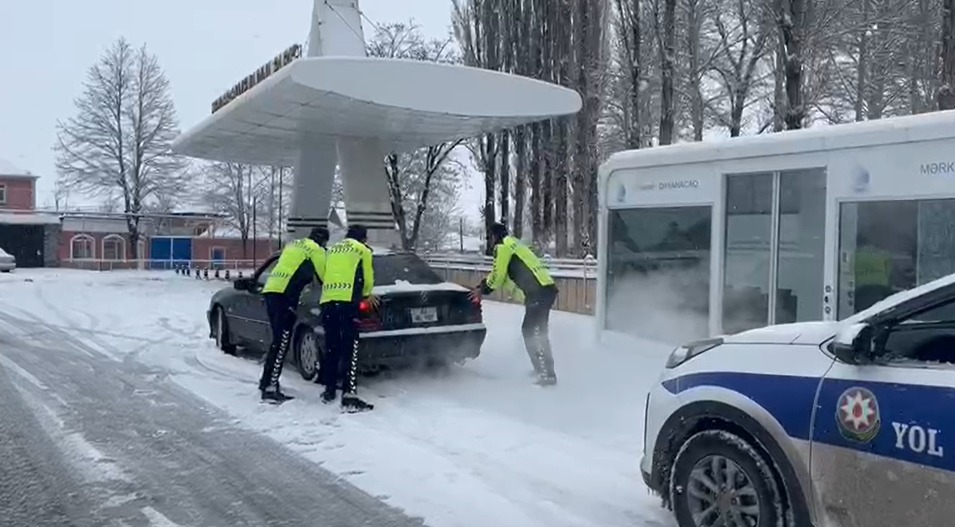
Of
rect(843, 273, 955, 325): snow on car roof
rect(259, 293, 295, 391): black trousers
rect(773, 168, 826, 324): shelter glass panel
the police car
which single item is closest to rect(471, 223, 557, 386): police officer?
rect(259, 293, 295, 391): black trousers

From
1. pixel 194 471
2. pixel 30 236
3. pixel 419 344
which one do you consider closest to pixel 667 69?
pixel 419 344

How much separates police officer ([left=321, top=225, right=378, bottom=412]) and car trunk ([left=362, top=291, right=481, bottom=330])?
1.95ft

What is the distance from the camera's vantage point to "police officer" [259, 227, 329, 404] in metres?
8.75

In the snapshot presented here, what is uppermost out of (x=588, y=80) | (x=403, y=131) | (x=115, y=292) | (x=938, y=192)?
(x=588, y=80)

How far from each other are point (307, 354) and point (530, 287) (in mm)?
2488

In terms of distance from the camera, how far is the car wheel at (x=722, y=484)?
420 centimetres

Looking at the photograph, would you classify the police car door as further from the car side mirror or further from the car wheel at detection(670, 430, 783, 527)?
the car wheel at detection(670, 430, 783, 527)

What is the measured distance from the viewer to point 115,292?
2641 cm

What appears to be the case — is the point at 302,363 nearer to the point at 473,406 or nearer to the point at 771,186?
the point at 473,406

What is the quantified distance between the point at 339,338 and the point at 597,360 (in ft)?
12.5

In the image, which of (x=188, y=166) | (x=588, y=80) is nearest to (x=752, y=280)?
(x=588, y=80)

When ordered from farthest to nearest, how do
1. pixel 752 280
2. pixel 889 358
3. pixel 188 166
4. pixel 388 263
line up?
1. pixel 188 166
2. pixel 388 263
3. pixel 752 280
4. pixel 889 358

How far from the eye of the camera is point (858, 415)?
12.6ft

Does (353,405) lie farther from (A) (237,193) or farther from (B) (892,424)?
(A) (237,193)
